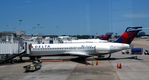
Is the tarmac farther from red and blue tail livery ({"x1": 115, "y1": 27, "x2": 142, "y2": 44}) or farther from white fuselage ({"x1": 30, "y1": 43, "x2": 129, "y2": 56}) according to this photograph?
red and blue tail livery ({"x1": 115, "y1": 27, "x2": 142, "y2": 44})

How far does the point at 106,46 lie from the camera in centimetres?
3206

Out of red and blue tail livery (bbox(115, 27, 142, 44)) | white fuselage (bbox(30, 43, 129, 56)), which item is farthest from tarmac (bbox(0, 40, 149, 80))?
red and blue tail livery (bbox(115, 27, 142, 44))

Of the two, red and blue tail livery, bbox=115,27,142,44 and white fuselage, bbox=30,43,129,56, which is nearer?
white fuselage, bbox=30,43,129,56

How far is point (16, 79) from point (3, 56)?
44.0 ft

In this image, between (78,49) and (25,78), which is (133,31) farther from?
(25,78)

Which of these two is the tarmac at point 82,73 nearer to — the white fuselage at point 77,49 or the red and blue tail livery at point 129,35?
the white fuselage at point 77,49

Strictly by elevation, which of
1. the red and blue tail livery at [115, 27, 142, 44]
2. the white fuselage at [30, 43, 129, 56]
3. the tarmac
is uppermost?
the red and blue tail livery at [115, 27, 142, 44]

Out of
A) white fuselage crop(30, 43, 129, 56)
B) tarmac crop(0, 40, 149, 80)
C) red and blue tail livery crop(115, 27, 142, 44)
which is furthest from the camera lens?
red and blue tail livery crop(115, 27, 142, 44)

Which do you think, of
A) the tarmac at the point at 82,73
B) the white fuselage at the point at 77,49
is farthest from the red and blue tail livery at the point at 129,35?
the tarmac at the point at 82,73

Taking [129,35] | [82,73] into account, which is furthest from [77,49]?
[82,73]

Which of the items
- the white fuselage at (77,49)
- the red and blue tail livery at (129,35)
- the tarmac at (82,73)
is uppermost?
the red and blue tail livery at (129,35)

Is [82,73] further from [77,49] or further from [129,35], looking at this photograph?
[129,35]

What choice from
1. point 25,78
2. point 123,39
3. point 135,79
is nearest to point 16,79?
point 25,78

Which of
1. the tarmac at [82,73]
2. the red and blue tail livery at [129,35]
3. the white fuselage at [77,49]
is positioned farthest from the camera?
the red and blue tail livery at [129,35]
